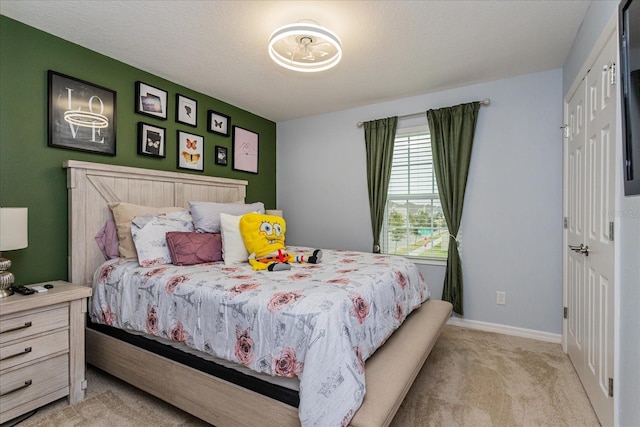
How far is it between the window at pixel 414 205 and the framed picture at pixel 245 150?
1.80 m

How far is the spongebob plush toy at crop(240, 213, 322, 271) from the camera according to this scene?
2.36m

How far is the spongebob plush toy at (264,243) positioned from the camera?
7.75 ft

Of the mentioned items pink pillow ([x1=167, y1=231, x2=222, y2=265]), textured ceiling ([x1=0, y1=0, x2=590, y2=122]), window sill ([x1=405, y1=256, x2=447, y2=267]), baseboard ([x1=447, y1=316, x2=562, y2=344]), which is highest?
textured ceiling ([x1=0, y1=0, x2=590, y2=122])

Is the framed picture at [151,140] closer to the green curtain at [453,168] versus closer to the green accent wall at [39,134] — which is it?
the green accent wall at [39,134]

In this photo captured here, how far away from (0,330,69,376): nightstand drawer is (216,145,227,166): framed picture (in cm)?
221

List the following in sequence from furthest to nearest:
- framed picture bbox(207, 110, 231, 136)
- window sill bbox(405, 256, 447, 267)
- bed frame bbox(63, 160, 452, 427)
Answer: framed picture bbox(207, 110, 231, 136), window sill bbox(405, 256, 447, 267), bed frame bbox(63, 160, 452, 427)

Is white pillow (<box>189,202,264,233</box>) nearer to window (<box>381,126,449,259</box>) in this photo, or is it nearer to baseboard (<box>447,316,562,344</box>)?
window (<box>381,126,449,259</box>)

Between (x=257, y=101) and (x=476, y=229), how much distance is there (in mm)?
2800

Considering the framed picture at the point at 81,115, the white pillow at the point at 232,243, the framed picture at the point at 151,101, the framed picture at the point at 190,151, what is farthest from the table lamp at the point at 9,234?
the framed picture at the point at 190,151

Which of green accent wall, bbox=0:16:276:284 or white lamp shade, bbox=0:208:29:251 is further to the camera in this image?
green accent wall, bbox=0:16:276:284

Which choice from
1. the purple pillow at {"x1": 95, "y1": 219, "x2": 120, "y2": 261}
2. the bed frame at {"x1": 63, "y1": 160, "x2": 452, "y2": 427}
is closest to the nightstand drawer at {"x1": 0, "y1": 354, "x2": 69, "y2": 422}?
the bed frame at {"x1": 63, "y1": 160, "x2": 452, "y2": 427}

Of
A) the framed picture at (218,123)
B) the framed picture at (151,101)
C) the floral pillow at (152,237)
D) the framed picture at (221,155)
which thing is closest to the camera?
the floral pillow at (152,237)

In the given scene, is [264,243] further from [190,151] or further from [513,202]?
[513,202]

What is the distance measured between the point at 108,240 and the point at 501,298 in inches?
139
